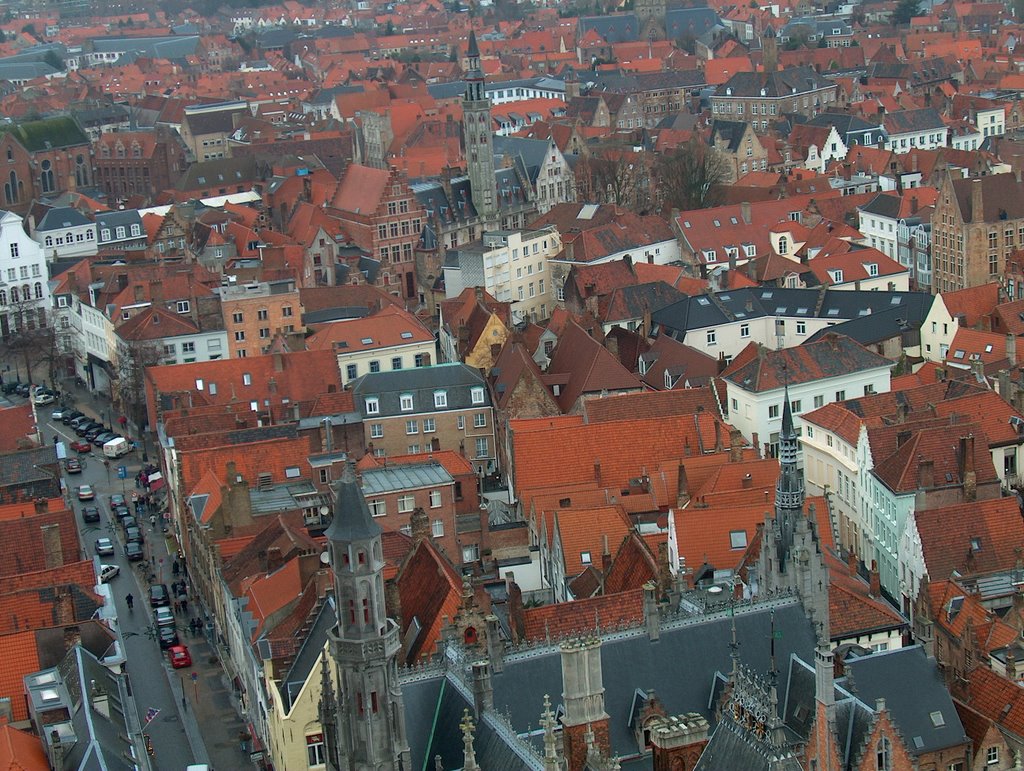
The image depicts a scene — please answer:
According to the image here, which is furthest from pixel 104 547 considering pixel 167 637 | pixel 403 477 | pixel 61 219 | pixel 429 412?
pixel 61 219

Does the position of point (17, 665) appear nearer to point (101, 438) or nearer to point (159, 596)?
point (159, 596)

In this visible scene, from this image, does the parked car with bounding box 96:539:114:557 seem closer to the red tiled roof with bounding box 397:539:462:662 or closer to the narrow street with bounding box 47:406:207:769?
the narrow street with bounding box 47:406:207:769

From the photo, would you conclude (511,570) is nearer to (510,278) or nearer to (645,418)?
(645,418)

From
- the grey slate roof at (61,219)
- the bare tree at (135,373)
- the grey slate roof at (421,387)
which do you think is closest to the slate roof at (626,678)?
the grey slate roof at (421,387)

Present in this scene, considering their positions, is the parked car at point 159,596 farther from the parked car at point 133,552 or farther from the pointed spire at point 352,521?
the pointed spire at point 352,521

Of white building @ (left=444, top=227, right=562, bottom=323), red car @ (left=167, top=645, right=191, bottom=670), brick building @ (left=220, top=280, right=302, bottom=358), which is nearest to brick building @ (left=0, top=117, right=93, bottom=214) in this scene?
white building @ (left=444, top=227, right=562, bottom=323)

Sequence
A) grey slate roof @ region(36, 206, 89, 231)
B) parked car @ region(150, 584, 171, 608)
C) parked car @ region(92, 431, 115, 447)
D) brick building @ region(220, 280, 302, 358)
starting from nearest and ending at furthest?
parked car @ region(150, 584, 171, 608) → parked car @ region(92, 431, 115, 447) → brick building @ region(220, 280, 302, 358) → grey slate roof @ region(36, 206, 89, 231)
